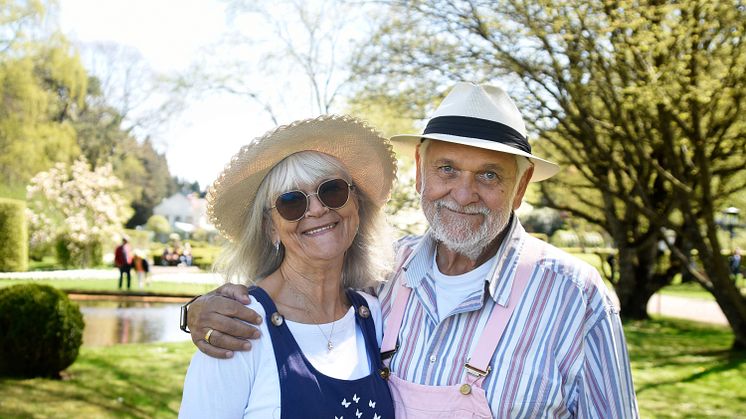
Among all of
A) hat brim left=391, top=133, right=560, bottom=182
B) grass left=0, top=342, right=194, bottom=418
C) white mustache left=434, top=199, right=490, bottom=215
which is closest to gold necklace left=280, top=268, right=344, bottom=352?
white mustache left=434, top=199, right=490, bottom=215

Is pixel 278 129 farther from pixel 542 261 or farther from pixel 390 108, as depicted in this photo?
pixel 390 108

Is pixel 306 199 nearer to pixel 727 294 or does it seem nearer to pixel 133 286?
pixel 727 294

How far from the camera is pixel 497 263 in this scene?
2549 millimetres

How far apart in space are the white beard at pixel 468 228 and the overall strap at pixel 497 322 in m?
0.15

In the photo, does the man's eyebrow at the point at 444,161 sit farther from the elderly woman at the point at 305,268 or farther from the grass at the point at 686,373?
the grass at the point at 686,373

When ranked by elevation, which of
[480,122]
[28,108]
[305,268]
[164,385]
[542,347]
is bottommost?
[164,385]

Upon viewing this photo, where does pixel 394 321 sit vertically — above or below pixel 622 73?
below

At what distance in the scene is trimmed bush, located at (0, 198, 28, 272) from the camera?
15.0 meters

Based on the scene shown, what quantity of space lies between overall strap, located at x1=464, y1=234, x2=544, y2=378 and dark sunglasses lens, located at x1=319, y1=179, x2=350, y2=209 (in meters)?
0.70

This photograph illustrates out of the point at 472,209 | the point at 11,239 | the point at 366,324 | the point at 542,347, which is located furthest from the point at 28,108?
the point at 542,347

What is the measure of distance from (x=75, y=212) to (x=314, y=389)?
3417 cm

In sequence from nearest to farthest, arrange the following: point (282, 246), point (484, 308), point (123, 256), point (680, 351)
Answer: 1. point (484, 308)
2. point (282, 246)
3. point (680, 351)
4. point (123, 256)

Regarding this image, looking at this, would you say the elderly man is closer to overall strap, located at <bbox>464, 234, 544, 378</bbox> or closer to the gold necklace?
overall strap, located at <bbox>464, 234, 544, 378</bbox>

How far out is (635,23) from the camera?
24.0 feet
